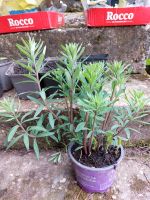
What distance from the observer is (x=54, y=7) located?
1477 millimetres

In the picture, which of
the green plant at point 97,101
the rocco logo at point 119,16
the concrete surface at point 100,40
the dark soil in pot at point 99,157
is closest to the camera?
the green plant at point 97,101

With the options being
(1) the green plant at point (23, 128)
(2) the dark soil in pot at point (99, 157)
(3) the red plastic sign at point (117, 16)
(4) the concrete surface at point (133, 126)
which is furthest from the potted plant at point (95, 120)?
(3) the red plastic sign at point (117, 16)

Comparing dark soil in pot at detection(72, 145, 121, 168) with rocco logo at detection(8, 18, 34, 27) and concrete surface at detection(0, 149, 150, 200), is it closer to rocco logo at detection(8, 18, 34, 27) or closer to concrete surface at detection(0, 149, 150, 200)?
concrete surface at detection(0, 149, 150, 200)

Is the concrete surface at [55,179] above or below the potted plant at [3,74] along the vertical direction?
below

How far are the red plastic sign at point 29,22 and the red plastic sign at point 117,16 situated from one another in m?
0.22

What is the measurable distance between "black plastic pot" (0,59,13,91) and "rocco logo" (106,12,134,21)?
2.28 ft

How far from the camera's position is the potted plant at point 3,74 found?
1.35 meters

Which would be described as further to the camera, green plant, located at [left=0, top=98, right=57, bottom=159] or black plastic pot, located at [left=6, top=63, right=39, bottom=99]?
black plastic pot, located at [left=6, top=63, right=39, bottom=99]

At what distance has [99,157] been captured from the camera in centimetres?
104

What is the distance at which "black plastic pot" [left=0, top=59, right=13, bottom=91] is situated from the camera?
53.3 inches

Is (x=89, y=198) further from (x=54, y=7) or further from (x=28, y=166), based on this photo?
(x=54, y=7)

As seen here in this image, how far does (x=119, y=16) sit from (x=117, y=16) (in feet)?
0.04

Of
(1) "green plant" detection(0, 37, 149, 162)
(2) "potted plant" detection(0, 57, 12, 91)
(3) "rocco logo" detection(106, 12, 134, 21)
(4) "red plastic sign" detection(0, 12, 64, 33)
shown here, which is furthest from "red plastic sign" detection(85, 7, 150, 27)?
(2) "potted plant" detection(0, 57, 12, 91)

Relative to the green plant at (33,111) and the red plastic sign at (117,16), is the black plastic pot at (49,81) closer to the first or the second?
the green plant at (33,111)
